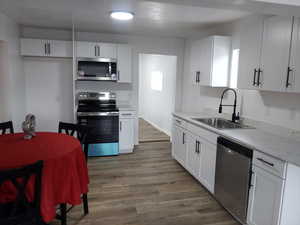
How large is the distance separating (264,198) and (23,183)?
201 centimetres

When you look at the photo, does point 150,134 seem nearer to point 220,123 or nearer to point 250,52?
point 220,123

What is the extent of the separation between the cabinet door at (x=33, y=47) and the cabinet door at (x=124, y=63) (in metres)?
1.36

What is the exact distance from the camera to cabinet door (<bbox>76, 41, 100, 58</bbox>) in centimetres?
432

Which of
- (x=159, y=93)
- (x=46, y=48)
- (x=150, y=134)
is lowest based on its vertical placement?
(x=150, y=134)

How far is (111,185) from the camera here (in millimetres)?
3287

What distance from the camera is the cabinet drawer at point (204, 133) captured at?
2869 mm

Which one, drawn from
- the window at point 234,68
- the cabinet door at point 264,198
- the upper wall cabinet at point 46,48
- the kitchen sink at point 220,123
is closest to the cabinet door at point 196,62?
the window at point 234,68

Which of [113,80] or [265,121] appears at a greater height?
[113,80]

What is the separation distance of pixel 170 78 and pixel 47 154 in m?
4.27

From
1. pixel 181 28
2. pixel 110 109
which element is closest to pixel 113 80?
pixel 110 109

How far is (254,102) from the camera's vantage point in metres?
3.20

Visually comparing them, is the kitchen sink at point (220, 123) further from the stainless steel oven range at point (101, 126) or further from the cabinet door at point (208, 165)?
the stainless steel oven range at point (101, 126)

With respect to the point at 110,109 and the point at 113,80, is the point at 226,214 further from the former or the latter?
A: the point at 113,80

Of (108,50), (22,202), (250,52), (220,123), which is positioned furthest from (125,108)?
(22,202)
